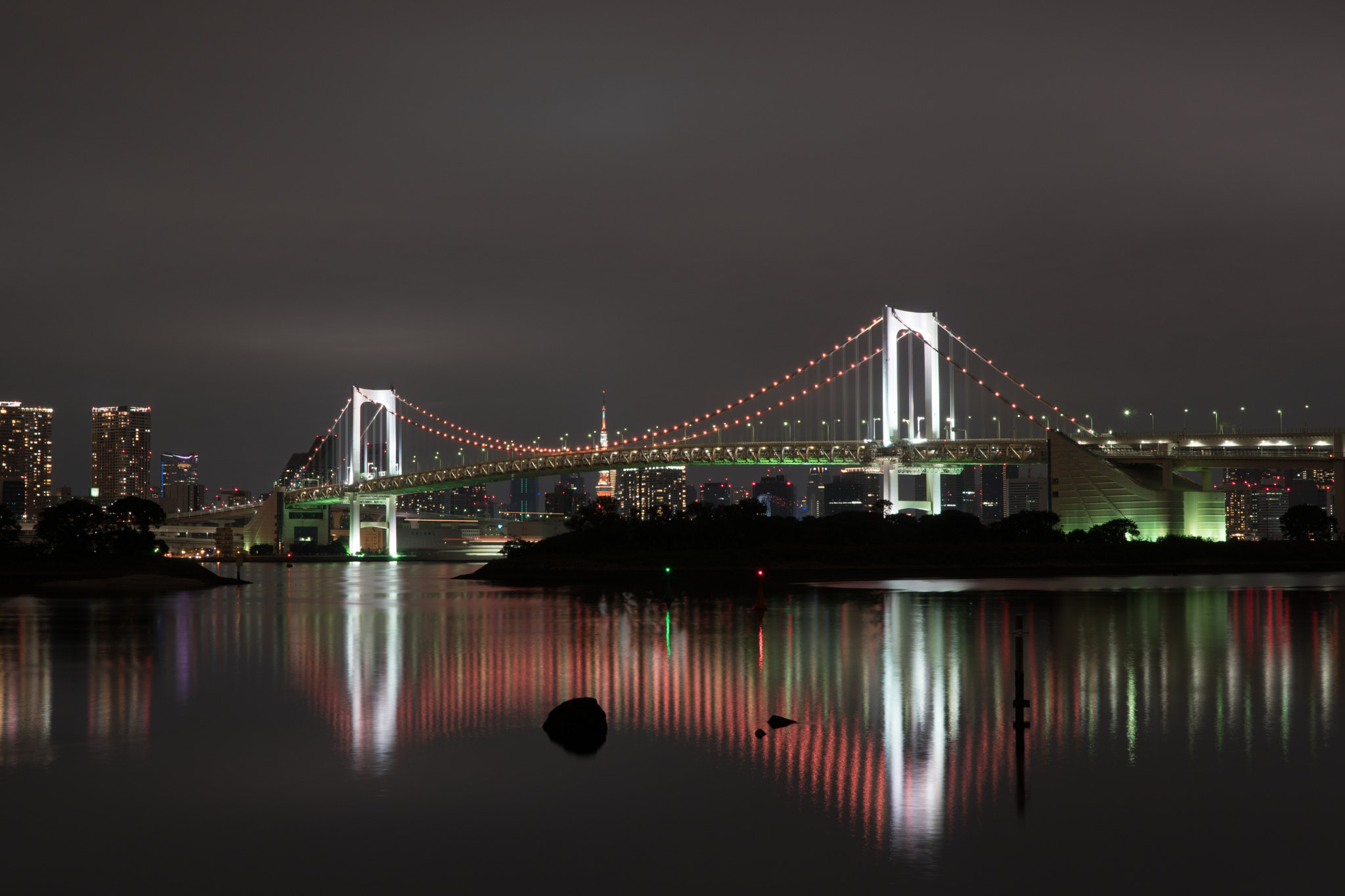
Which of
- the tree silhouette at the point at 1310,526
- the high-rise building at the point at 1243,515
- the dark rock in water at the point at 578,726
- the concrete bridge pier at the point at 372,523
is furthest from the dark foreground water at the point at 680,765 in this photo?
the high-rise building at the point at 1243,515

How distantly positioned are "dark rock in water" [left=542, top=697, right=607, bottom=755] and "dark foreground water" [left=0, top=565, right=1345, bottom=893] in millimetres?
229

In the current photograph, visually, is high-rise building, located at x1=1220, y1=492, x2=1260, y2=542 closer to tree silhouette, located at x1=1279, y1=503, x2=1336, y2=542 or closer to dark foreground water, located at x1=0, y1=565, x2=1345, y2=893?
tree silhouette, located at x1=1279, y1=503, x2=1336, y2=542

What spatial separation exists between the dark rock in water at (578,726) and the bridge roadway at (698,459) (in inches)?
1690

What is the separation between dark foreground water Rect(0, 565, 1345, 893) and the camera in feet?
20.0

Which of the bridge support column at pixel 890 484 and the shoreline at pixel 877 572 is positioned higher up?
the bridge support column at pixel 890 484

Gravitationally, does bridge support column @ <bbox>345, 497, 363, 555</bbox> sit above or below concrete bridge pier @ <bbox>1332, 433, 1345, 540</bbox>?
below

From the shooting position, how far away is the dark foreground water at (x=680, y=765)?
611 centimetres

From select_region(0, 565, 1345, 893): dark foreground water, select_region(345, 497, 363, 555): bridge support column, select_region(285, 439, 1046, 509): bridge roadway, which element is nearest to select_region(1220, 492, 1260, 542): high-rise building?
select_region(285, 439, 1046, 509): bridge roadway

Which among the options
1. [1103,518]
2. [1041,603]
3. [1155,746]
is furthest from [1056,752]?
[1103,518]

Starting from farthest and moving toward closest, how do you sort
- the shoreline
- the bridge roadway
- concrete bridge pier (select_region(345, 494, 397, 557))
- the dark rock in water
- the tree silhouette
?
concrete bridge pier (select_region(345, 494, 397, 557)), the bridge roadway, the tree silhouette, the shoreline, the dark rock in water

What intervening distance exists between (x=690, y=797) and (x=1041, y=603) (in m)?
18.5

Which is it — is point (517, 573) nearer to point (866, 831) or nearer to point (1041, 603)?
point (1041, 603)

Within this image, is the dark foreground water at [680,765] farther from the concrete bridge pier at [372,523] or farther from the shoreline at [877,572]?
the concrete bridge pier at [372,523]

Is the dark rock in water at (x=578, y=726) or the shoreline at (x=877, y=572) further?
the shoreline at (x=877, y=572)
